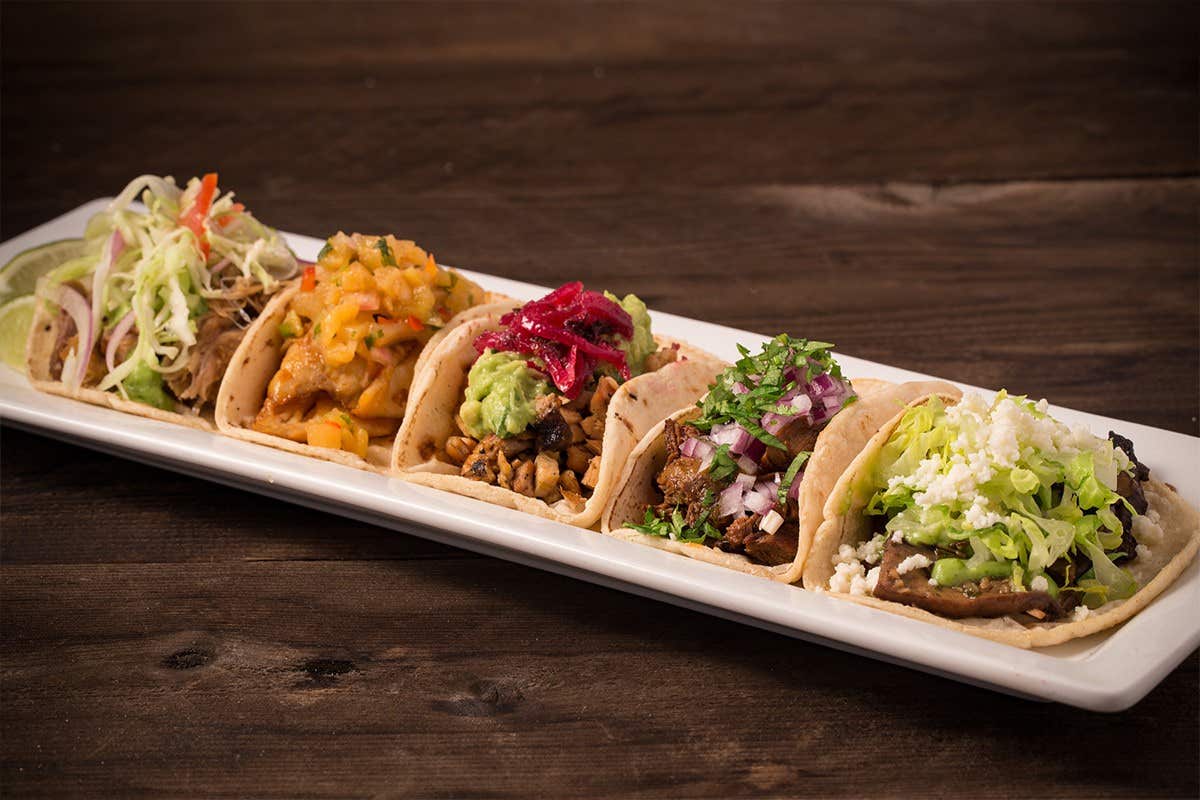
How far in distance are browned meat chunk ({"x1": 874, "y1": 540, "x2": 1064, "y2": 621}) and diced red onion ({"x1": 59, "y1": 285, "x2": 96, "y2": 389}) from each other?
320cm

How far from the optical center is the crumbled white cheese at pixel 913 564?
389 cm

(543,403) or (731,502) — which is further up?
(543,403)

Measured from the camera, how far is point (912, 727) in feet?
12.8

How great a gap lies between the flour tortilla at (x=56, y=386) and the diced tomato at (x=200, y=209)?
2.11 feet

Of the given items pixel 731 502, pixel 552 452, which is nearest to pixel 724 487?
pixel 731 502

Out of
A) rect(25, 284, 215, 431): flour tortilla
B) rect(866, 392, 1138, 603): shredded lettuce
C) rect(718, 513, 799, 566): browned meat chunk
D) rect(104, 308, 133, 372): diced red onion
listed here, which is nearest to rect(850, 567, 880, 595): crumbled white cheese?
rect(866, 392, 1138, 603): shredded lettuce

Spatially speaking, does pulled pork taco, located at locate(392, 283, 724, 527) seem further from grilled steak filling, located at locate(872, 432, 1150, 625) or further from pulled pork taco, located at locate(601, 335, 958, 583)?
grilled steak filling, located at locate(872, 432, 1150, 625)

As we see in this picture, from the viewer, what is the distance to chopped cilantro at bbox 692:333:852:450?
435cm

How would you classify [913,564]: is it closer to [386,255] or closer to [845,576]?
[845,576]

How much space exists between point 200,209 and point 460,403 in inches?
59.8

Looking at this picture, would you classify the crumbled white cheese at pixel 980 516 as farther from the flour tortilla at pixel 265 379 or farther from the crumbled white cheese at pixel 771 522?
the flour tortilla at pixel 265 379

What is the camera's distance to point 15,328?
5734 mm

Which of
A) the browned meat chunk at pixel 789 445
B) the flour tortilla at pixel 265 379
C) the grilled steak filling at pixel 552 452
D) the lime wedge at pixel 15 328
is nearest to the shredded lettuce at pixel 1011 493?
the browned meat chunk at pixel 789 445

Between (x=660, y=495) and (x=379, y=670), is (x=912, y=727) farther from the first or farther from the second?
(x=379, y=670)
